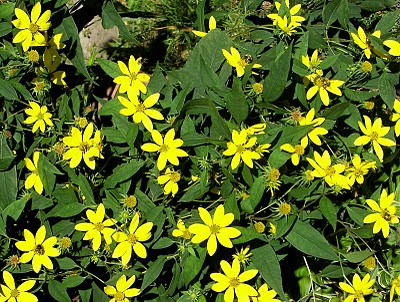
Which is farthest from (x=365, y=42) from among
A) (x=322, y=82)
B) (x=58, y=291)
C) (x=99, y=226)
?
(x=58, y=291)

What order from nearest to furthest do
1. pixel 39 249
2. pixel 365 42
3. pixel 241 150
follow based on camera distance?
pixel 241 150 < pixel 39 249 < pixel 365 42

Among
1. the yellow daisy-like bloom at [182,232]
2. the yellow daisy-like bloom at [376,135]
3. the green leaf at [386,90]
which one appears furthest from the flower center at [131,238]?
the green leaf at [386,90]

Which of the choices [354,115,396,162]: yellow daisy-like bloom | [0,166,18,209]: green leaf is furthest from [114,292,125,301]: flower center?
[354,115,396,162]: yellow daisy-like bloom

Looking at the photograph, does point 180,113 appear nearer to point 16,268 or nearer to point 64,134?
point 64,134

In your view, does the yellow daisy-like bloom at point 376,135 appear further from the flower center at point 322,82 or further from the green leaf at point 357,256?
the green leaf at point 357,256

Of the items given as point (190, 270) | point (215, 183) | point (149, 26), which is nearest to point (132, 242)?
point (190, 270)

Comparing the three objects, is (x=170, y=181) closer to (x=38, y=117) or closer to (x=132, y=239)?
(x=132, y=239)

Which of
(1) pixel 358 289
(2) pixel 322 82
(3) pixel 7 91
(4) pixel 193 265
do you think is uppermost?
(3) pixel 7 91
